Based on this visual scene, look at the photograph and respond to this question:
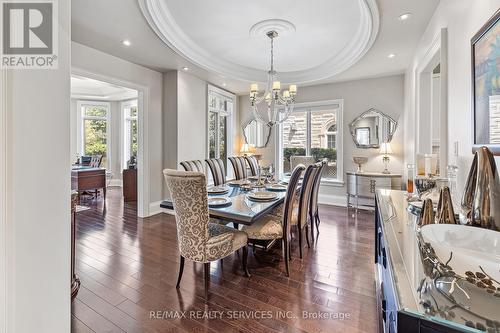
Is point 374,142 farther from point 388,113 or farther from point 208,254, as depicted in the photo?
point 208,254

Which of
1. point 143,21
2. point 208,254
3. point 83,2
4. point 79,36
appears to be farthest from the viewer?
point 79,36

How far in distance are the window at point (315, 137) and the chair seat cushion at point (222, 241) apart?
3.71 meters

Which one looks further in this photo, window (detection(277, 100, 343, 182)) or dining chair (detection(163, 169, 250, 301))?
window (detection(277, 100, 343, 182))

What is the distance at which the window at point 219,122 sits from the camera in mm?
5785

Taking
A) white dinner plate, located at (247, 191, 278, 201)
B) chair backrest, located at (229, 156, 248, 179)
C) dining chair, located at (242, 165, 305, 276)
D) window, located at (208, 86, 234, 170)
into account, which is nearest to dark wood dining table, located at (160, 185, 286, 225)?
white dinner plate, located at (247, 191, 278, 201)

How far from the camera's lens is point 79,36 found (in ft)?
10.6

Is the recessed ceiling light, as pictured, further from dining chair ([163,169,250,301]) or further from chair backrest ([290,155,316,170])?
chair backrest ([290,155,316,170])

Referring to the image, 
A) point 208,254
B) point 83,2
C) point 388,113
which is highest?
point 83,2

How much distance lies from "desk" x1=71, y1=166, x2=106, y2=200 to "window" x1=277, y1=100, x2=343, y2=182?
4324mm

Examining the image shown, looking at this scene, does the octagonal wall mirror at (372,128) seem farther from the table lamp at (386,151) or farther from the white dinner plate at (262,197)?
the white dinner plate at (262,197)

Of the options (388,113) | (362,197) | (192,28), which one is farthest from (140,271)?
(388,113)

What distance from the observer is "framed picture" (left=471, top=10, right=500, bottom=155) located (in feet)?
4.21

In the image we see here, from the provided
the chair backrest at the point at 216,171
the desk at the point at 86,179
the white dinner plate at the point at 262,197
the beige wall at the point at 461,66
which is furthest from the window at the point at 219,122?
the beige wall at the point at 461,66

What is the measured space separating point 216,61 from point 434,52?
3.30 meters
